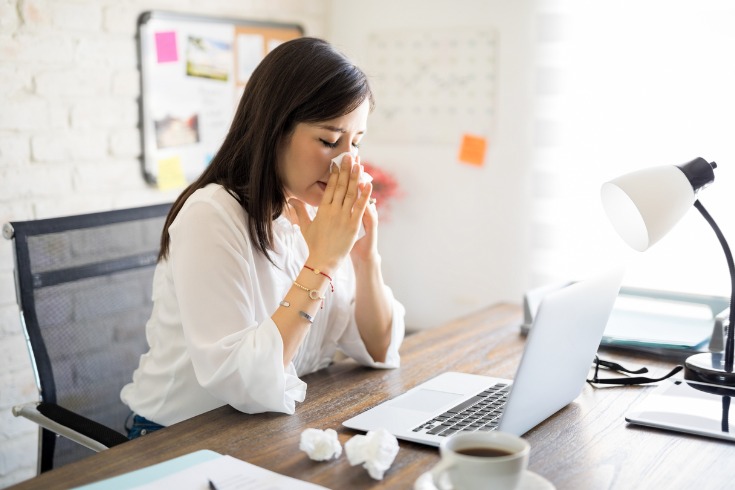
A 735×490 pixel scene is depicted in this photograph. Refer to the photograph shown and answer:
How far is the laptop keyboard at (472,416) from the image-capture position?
1.21 metres

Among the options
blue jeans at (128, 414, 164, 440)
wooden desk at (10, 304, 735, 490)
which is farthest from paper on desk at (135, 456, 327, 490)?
blue jeans at (128, 414, 164, 440)

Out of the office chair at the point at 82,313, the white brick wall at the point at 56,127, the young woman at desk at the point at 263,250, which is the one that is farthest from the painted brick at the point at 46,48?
the young woman at desk at the point at 263,250

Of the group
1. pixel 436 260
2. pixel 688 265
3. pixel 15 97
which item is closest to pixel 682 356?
pixel 688 265

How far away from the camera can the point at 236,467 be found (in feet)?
3.51

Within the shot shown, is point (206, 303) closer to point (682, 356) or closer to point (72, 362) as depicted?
point (72, 362)

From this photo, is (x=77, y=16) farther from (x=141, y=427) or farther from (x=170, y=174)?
(x=141, y=427)

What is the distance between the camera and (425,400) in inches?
53.3

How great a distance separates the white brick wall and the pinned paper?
0.05 m

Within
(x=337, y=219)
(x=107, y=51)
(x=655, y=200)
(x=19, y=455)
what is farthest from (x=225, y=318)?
Result: (x=107, y=51)

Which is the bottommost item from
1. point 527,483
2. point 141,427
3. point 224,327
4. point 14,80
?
point 141,427

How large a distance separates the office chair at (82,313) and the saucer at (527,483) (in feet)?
1.99

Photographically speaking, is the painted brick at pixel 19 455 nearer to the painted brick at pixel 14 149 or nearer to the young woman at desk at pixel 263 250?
the painted brick at pixel 14 149

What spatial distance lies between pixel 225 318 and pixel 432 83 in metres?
1.88

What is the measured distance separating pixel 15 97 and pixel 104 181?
36cm
